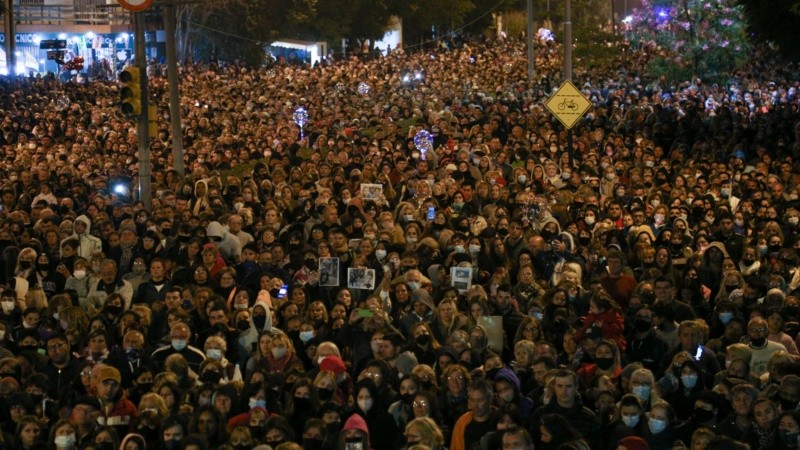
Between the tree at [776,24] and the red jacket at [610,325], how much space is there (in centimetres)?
1286

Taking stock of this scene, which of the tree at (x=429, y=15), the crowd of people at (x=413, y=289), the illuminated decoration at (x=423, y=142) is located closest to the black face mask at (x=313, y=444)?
the crowd of people at (x=413, y=289)

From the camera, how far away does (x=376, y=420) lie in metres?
11.0

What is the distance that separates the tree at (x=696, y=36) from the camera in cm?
4256

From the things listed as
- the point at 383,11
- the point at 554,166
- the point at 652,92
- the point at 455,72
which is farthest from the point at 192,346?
the point at 383,11

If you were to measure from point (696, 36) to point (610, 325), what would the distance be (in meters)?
31.1

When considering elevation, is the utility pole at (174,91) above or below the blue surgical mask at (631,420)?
above

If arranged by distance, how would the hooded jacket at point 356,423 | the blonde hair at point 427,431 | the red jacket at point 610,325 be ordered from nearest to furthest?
1. the blonde hair at point 427,431
2. the hooded jacket at point 356,423
3. the red jacket at point 610,325

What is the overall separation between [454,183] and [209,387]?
915 cm

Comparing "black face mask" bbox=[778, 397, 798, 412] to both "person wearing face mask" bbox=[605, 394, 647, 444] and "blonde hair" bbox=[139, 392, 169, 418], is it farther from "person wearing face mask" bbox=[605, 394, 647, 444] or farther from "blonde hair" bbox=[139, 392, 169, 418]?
"blonde hair" bbox=[139, 392, 169, 418]

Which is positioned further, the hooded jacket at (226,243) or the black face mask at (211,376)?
the hooded jacket at (226,243)

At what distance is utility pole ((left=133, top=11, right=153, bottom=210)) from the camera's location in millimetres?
19578

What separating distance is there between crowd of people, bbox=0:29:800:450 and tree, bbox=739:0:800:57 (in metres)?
1.40

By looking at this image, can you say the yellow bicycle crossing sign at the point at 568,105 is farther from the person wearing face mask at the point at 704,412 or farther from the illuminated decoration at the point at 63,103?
the illuminated decoration at the point at 63,103

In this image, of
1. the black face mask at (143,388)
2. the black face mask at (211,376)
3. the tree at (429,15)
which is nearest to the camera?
the black face mask at (143,388)
